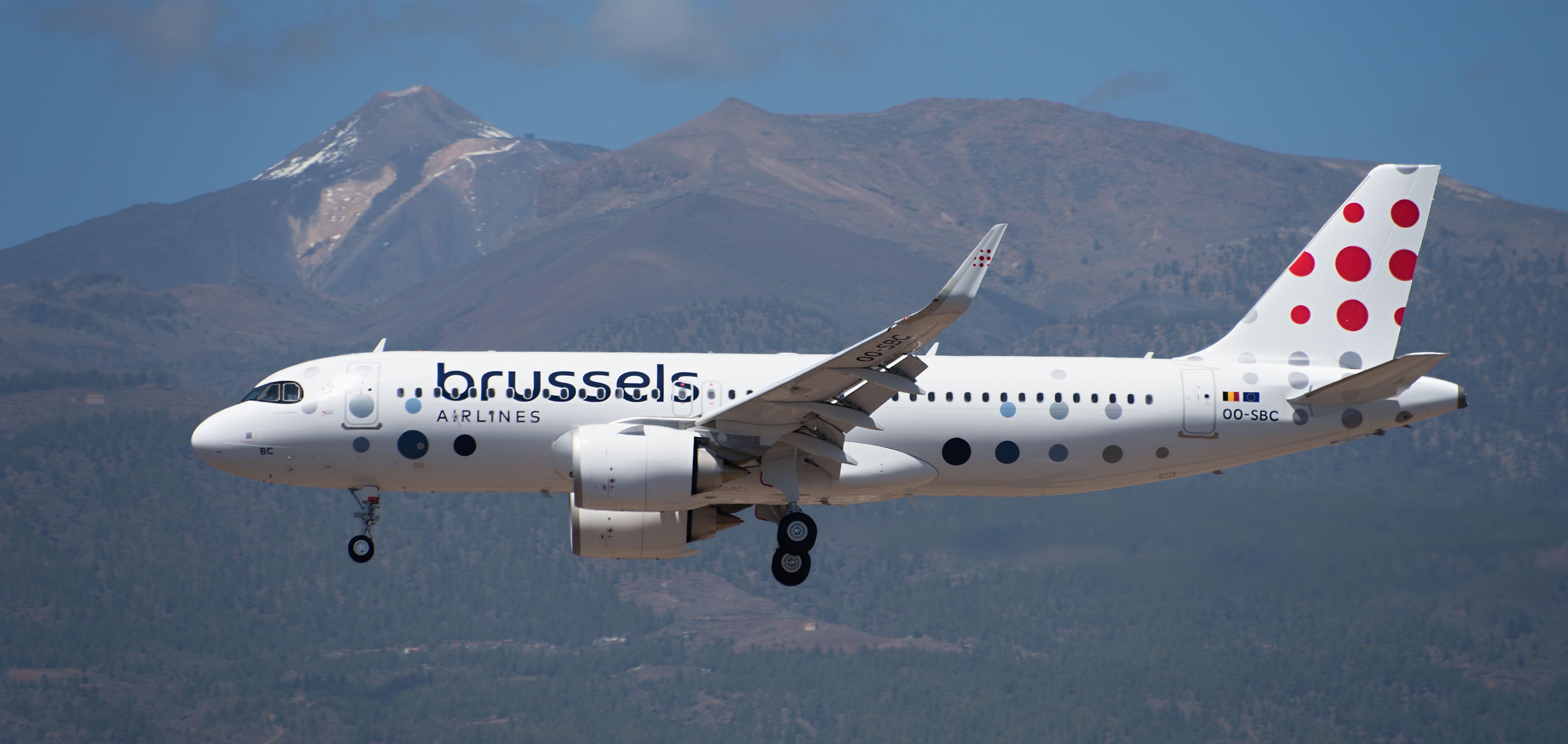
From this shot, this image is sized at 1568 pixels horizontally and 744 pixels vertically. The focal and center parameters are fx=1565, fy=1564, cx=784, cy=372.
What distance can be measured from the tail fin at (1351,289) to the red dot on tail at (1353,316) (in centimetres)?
2

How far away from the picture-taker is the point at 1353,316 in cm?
3578

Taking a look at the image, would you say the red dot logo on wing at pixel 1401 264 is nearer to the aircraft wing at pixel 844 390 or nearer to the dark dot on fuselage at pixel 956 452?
the dark dot on fuselage at pixel 956 452

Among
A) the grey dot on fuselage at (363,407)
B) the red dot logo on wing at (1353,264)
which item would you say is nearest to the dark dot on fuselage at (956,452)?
the red dot logo on wing at (1353,264)

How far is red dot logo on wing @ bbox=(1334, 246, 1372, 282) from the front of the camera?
3619 centimetres

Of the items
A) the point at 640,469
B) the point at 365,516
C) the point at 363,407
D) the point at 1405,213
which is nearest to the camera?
the point at 640,469

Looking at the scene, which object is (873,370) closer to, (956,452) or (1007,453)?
(956,452)

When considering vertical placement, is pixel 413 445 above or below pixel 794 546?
Answer: above

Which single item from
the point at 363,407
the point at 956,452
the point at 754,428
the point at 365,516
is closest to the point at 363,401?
the point at 363,407

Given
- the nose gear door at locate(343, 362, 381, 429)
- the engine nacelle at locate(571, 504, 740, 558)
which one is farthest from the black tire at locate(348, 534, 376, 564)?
the engine nacelle at locate(571, 504, 740, 558)

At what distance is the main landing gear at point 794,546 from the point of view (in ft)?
104

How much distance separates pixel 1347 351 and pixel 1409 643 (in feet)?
414

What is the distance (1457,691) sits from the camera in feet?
537

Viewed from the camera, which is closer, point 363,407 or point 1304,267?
point 363,407

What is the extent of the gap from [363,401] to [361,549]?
372cm
